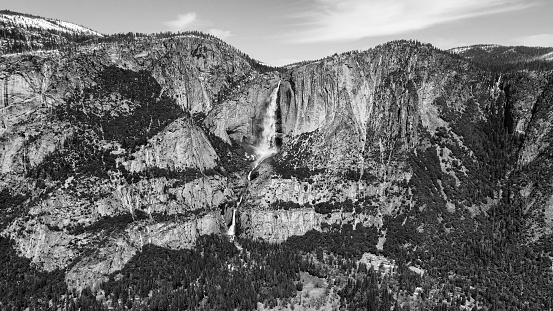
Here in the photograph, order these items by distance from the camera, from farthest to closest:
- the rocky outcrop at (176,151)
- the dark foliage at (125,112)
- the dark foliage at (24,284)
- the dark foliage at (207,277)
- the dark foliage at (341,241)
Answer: the rocky outcrop at (176,151)
the dark foliage at (125,112)
the dark foliage at (341,241)
the dark foliage at (207,277)
the dark foliage at (24,284)

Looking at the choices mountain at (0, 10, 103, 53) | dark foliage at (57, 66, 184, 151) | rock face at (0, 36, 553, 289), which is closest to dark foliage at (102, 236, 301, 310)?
rock face at (0, 36, 553, 289)

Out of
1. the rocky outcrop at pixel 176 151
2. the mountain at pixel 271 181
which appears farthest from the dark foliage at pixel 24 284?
the rocky outcrop at pixel 176 151

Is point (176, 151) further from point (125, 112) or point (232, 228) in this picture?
point (232, 228)

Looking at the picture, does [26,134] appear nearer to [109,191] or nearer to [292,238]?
[109,191]

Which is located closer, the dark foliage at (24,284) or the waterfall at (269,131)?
Answer: the dark foliage at (24,284)

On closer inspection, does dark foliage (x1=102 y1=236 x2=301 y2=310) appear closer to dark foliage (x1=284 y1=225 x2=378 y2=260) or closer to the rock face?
the rock face

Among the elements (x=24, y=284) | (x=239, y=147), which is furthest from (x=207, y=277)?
(x=239, y=147)

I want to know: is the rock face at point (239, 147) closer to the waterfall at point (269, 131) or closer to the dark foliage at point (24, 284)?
the waterfall at point (269, 131)
